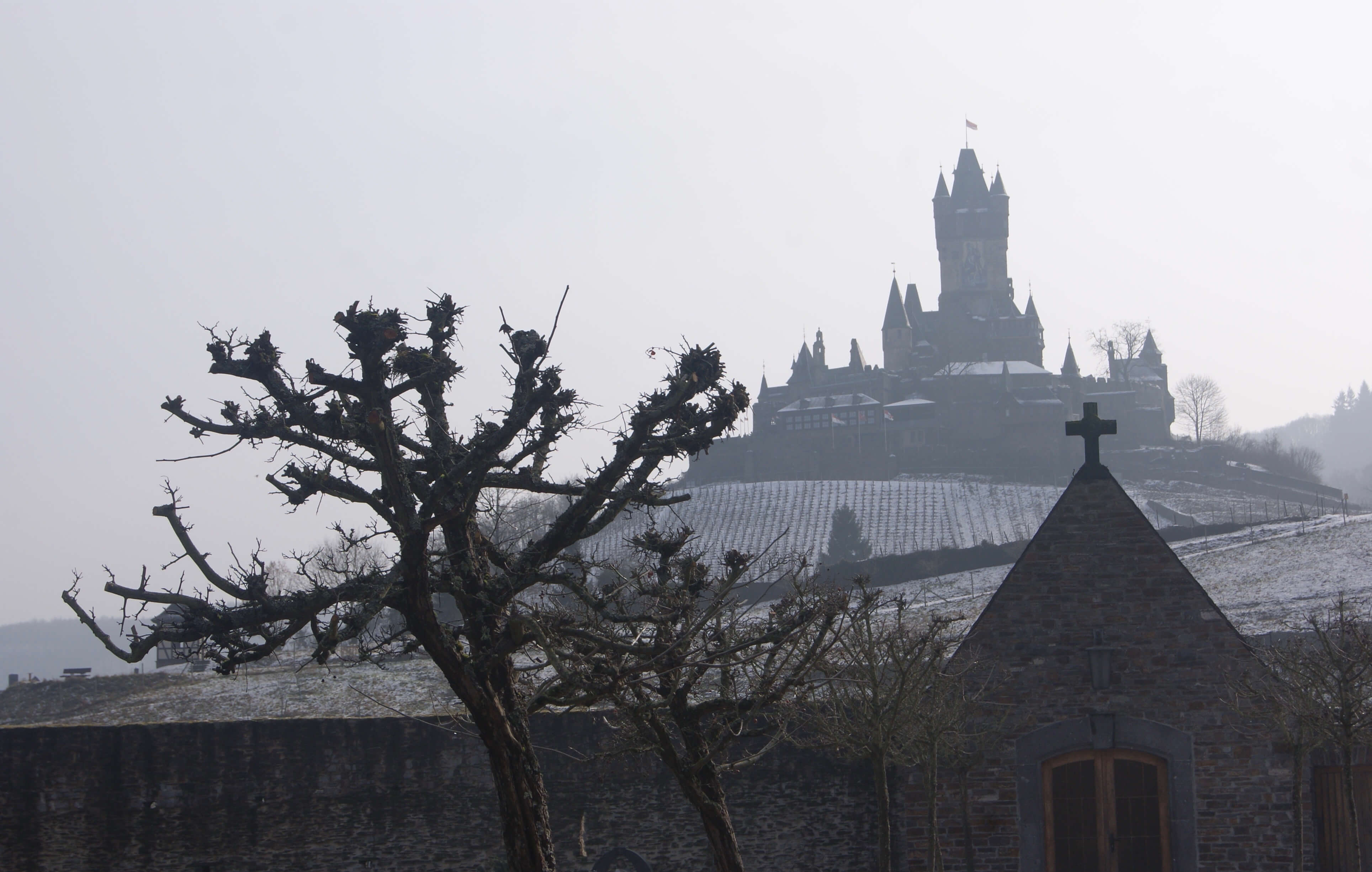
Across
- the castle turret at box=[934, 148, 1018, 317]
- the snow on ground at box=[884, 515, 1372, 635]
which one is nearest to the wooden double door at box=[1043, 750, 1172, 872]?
the snow on ground at box=[884, 515, 1372, 635]

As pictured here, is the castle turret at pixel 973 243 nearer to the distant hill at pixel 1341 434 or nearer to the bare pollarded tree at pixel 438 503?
the distant hill at pixel 1341 434

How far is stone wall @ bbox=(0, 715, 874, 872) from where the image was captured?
513 inches

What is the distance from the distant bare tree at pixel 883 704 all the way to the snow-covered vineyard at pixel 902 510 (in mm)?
51004

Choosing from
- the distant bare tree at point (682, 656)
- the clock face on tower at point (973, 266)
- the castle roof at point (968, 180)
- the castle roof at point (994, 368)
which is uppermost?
the castle roof at point (968, 180)

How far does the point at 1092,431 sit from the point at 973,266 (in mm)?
111609

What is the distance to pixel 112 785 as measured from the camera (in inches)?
516

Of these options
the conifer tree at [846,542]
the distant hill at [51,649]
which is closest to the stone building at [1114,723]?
the conifer tree at [846,542]

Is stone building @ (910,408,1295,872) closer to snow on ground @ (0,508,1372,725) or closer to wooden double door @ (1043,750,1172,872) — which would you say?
wooden double door @ (1043,750,1172,872)

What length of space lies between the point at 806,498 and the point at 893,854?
7303 cm

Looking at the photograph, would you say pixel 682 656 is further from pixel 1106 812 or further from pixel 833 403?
pixel 833 403

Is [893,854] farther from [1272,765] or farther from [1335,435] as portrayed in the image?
[1335,435]

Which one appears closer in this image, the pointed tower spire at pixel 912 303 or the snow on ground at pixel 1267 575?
the snow on ground at pixel 1267 575

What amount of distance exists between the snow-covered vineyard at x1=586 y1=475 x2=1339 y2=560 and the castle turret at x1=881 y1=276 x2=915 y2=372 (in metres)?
25.2

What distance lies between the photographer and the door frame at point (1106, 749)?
1229cm
